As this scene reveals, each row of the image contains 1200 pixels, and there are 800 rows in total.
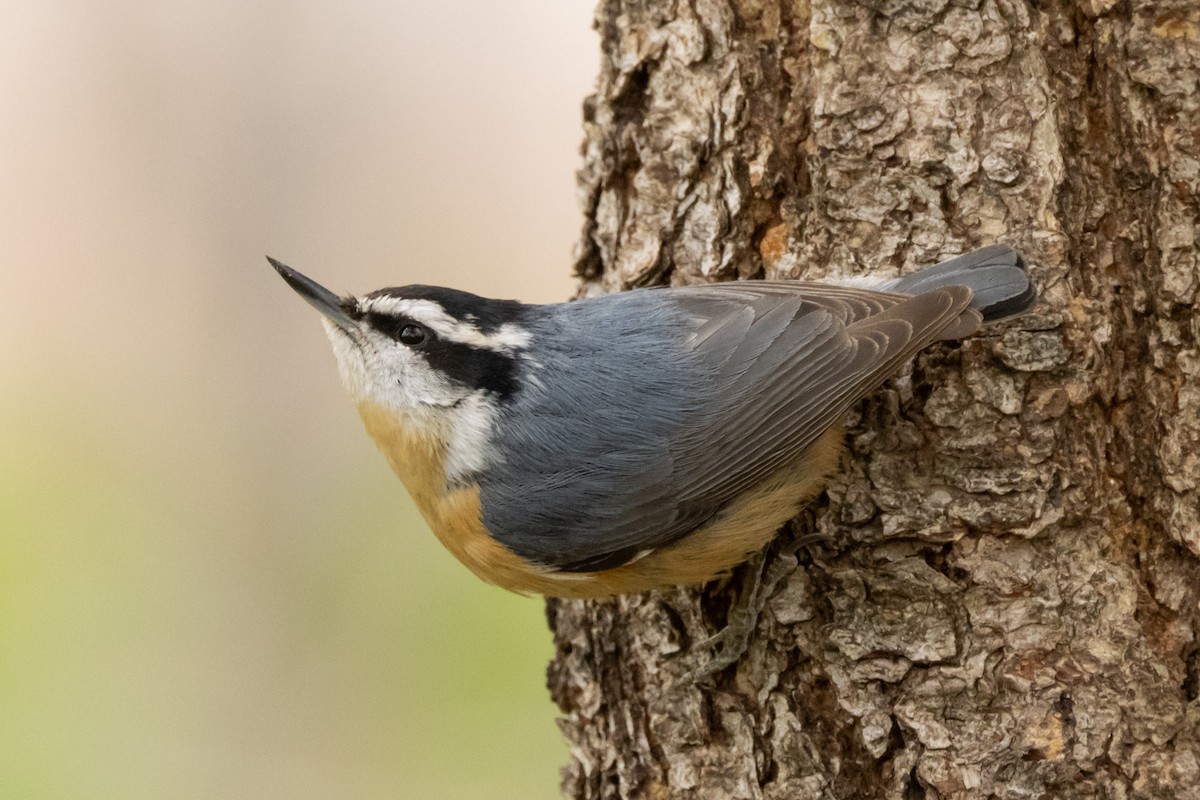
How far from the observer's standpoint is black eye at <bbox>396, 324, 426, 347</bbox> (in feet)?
9.72

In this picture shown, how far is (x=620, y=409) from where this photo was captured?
2850mm

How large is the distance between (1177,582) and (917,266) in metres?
0.91

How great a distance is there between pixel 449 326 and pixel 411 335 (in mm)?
107

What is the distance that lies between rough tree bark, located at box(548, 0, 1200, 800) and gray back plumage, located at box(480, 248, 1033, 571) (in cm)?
21

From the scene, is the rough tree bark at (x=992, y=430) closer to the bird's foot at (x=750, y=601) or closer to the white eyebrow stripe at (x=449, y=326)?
the bird's foot at (x=750, y=601)

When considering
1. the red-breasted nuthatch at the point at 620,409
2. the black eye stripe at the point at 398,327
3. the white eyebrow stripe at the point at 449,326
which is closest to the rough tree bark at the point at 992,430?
the red-breasted nuthatch at the point at 620,409

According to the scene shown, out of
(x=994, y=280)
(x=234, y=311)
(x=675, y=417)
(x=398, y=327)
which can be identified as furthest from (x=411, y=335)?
(x=234, y=311)

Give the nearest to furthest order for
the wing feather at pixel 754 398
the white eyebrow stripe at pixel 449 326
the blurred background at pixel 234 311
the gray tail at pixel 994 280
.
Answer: the gray tail at pixel 994 280 < the wing feather at pixel 754 398 < the white eyebrow stripe at pixel 449 326 < the blurred background at pixel 234 311

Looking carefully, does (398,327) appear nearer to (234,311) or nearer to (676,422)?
(676,422)

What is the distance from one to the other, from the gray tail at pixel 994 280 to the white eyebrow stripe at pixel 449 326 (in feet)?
3.36

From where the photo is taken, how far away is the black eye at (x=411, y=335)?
296 cm

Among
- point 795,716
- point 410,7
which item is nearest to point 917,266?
point 795,716

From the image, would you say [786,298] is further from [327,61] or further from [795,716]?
[327,61]

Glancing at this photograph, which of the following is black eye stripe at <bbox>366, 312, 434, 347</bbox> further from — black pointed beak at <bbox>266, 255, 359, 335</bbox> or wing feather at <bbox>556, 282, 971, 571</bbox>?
wing feather at <bbox>556, 282, 971, 571</bbox>
